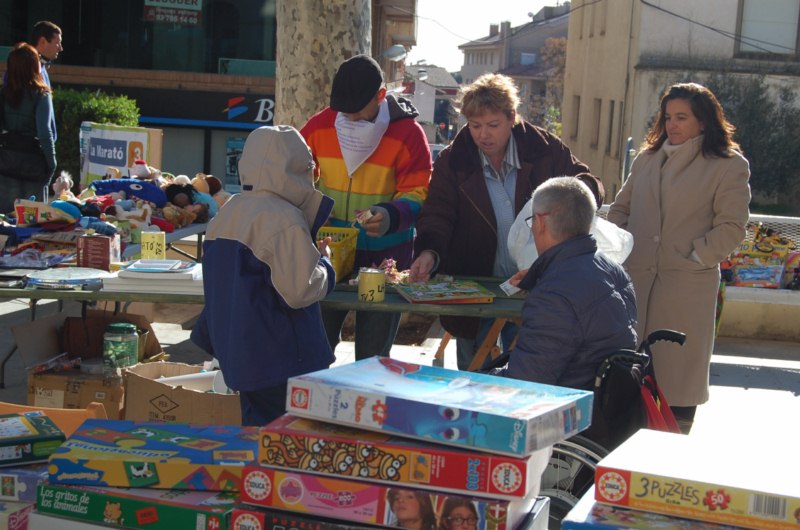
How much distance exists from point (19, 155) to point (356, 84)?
4.37 m

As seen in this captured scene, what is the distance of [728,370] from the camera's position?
729 centimetres

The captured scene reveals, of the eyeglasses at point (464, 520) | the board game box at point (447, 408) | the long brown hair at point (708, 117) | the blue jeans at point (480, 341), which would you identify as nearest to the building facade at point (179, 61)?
the blue jeans at point (480, 341)

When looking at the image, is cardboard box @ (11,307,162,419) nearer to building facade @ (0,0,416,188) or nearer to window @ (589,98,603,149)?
building facade @ (0,0,416,188)

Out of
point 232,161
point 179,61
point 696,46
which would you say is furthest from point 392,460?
point 696,46

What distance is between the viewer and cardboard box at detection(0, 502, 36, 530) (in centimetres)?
266

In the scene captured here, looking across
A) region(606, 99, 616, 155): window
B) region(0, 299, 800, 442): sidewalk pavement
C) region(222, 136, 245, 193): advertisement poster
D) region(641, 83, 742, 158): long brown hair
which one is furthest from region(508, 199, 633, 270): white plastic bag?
region(606, 99, 616, 155): window

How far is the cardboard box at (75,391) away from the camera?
493 cm

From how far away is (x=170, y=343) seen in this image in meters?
7.29

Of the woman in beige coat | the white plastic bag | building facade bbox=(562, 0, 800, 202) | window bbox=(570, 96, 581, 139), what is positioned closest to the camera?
the white plastic bag

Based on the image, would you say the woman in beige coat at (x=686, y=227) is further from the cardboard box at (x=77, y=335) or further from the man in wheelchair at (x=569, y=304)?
the cardboard box at (x=77, y=335)

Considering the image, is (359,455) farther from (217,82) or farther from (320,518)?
(217,82)

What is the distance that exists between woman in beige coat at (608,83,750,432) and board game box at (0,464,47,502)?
299 cm

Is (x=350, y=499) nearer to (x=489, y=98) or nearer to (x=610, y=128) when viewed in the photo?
(x=489, y=98)

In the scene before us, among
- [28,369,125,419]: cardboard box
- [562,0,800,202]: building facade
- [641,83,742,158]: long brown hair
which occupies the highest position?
[562,0,800,202]: building facade
